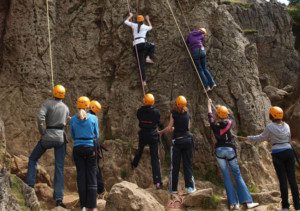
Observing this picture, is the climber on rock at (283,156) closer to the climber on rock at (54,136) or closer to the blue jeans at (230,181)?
the blue jeans at (230,181)

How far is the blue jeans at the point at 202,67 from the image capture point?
1380 cm

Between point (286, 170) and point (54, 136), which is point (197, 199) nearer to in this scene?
point (286, 170)

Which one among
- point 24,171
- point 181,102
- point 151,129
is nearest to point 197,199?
point 151,129

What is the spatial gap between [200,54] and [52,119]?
6.08 meters

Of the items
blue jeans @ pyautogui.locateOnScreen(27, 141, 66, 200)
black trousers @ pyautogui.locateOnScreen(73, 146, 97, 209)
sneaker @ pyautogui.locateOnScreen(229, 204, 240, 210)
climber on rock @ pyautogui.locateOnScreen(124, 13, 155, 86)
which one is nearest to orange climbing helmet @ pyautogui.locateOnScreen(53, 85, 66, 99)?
blue jeans @ pyautogui.locateOnScreen(27, 141, 66, 200)

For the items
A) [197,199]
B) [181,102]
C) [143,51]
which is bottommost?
[197,199]

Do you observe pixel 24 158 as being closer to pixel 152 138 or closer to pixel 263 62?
pixel 152 138

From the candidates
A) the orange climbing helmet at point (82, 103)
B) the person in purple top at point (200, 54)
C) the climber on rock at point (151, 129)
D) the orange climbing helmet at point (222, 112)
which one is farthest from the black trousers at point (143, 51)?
the orange climbing helmet at point (82, 103)

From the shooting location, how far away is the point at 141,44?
1393 cm

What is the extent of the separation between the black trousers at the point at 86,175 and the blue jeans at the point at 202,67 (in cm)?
605

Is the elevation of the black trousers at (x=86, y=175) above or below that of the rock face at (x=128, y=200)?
above

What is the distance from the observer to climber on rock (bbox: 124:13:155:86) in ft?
45.8

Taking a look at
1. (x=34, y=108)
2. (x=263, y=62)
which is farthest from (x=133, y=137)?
(x=263, y=62)

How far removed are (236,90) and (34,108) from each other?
23.4 feet
